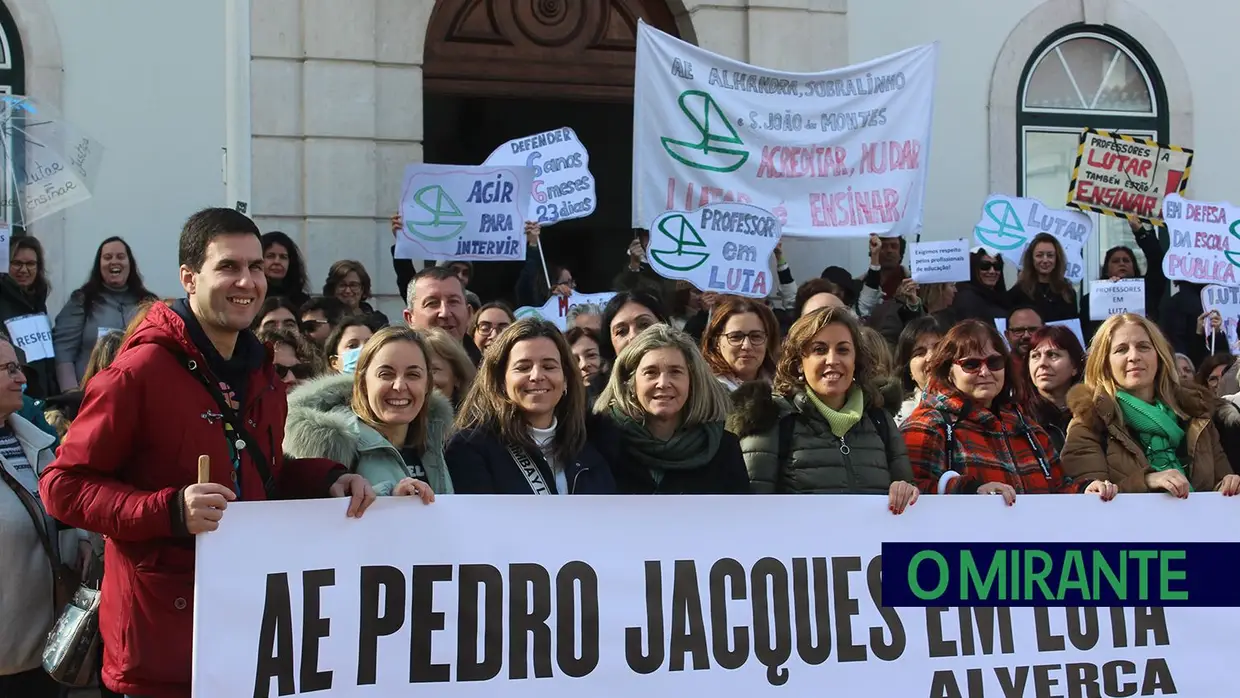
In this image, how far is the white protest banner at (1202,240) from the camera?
968 centimetres

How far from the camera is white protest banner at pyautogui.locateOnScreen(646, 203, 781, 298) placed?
27.4 ft

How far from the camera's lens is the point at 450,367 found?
5836 millimetres

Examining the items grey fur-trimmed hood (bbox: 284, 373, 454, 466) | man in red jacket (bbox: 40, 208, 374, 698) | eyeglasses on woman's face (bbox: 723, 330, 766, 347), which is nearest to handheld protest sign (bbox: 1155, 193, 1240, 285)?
eyeglasses on woman's face (bbox: 723, 330, 766, 347)

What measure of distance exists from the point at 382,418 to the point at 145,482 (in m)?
1.13

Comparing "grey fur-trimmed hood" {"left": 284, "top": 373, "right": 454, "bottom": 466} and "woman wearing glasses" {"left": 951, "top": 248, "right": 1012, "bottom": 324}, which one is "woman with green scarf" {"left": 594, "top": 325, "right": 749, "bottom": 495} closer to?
"grey fur-trimmed hood" {"left": 284, "top": 373, "right": 454, "bottom": 466}

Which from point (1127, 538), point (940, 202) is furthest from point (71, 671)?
point (940, 202)

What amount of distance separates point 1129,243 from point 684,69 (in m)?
4.55

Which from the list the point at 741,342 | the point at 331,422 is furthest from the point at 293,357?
the point at 331,422

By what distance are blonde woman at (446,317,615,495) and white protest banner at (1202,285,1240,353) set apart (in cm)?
580

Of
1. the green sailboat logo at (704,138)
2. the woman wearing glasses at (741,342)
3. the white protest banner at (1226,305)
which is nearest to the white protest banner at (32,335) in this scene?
the green sailboat logo at (704,138)

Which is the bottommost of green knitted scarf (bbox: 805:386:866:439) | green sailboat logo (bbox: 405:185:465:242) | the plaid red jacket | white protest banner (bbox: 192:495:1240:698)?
white protest banner (bbox: 192:495:1240:698)

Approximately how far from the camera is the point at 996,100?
11438mm

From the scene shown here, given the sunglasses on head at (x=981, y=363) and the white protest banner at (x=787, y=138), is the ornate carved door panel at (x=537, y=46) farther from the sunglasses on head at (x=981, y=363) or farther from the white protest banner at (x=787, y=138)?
the sunglasses on head at (x=981, y=363)

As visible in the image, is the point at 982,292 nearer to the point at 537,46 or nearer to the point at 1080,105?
the point at 1080,105
